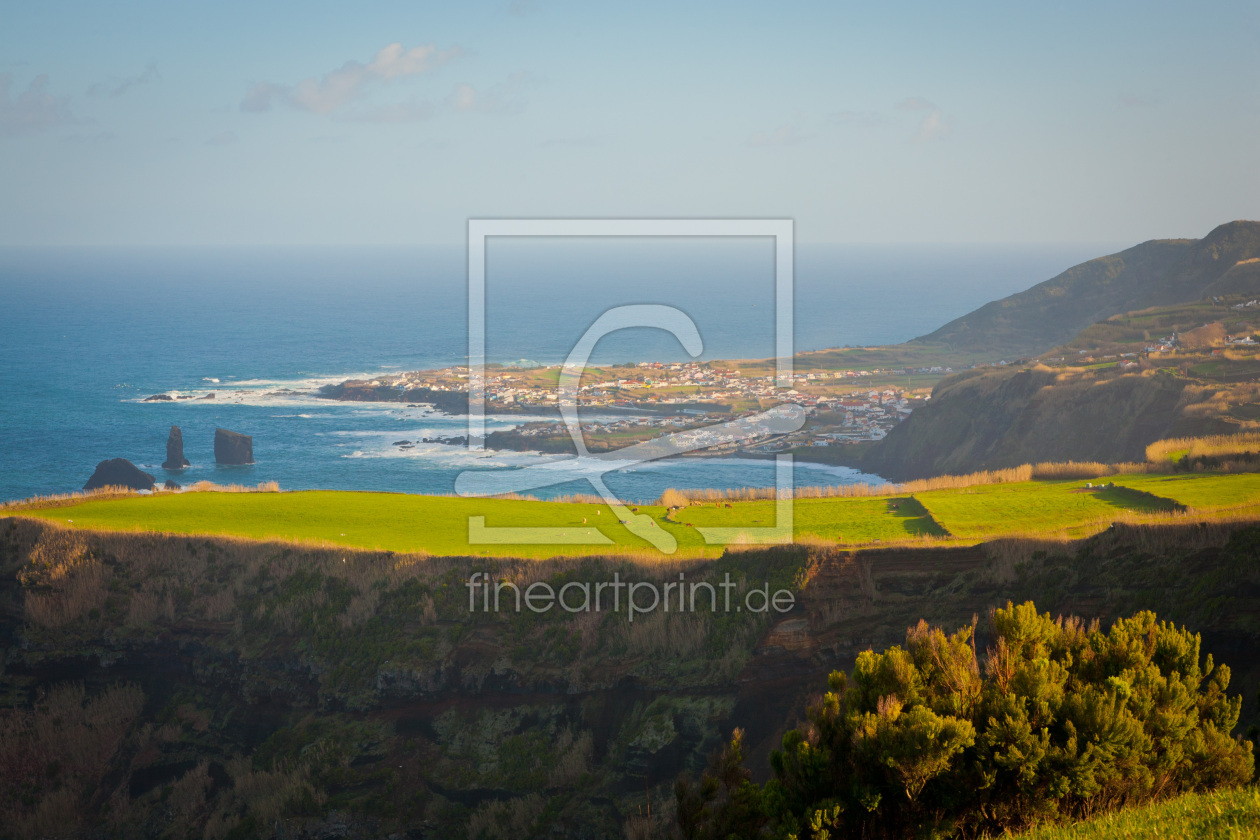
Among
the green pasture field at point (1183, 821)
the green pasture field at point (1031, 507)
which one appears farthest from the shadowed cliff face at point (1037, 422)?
the green pasture field at point (1183, 821)

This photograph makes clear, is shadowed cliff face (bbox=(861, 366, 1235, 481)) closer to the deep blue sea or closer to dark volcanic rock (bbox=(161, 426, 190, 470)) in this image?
the deep blue sea

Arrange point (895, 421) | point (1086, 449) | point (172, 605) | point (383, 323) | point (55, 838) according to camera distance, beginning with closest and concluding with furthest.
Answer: point (55, 838), point (172, 605), point (1086, 449), point (895, 421), point (383, 323)

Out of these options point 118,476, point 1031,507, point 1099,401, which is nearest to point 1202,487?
point 1031,507

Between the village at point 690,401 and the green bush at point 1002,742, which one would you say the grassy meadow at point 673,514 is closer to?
the green bush at point 1002,742

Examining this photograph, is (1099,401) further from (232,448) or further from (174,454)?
(174,454)

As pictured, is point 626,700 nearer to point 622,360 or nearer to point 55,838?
point 55,838

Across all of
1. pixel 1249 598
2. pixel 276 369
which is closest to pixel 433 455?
pixel 1249 598
